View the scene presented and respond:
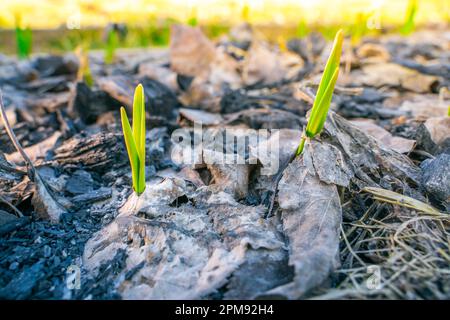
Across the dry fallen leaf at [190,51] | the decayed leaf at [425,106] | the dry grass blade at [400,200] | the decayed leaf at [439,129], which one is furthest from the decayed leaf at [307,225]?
the dry fallen leaf at [190,51]

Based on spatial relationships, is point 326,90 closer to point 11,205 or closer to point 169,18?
point 11,205

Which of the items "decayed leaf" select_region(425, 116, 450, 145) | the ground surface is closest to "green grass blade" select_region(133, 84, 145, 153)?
Answer: the ground surface

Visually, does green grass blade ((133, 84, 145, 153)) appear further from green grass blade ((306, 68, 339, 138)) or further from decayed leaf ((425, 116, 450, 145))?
decayed leaf ((425, 116, 450, 145))

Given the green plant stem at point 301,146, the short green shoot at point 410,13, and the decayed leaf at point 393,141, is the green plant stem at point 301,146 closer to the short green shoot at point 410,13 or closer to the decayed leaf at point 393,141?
the decayed leaf at point 393,141

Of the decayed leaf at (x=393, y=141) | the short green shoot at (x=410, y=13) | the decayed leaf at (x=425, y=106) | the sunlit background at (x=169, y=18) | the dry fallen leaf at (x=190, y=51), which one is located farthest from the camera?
the sunlit background at (x=169, y=18)

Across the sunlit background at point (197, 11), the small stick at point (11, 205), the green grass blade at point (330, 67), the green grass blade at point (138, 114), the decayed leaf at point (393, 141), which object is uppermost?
the sunlit background at point (197, 11)

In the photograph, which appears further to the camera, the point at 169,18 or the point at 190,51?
the point at 169,18

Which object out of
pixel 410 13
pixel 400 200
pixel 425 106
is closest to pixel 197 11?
pixel 410 13
